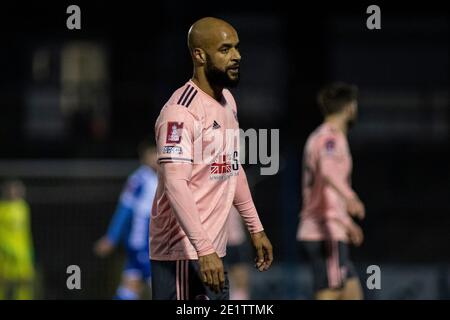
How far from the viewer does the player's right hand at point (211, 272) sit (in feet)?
20.6

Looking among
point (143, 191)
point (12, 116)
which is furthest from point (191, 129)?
point (12, 116)

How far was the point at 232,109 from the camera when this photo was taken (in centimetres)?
689

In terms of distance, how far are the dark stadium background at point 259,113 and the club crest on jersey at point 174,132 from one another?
829cm

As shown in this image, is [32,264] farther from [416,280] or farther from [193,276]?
[193,276]

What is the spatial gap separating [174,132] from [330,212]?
4331 mm

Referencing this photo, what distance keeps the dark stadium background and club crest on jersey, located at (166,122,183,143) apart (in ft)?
27.2

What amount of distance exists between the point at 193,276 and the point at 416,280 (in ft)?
28.6

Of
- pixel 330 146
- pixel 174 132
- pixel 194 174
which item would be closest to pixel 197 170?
pixel 194 174

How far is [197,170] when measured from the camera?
21.7 ft

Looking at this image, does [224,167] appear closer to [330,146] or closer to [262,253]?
[262,253]

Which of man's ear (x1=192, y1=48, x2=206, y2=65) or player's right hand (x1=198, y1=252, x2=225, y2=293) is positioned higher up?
man's ear (x1=192, y1=48, x2=206, y2=65)

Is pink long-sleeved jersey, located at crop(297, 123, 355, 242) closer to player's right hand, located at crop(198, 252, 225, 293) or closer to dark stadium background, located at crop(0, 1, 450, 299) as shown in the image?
dark stadium background, located at crop(0, 1, 450, 299)

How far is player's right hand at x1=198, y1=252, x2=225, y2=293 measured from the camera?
248 inches

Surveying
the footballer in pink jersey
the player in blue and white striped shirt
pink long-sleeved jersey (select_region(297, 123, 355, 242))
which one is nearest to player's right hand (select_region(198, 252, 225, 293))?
the footballer in pink jersey
